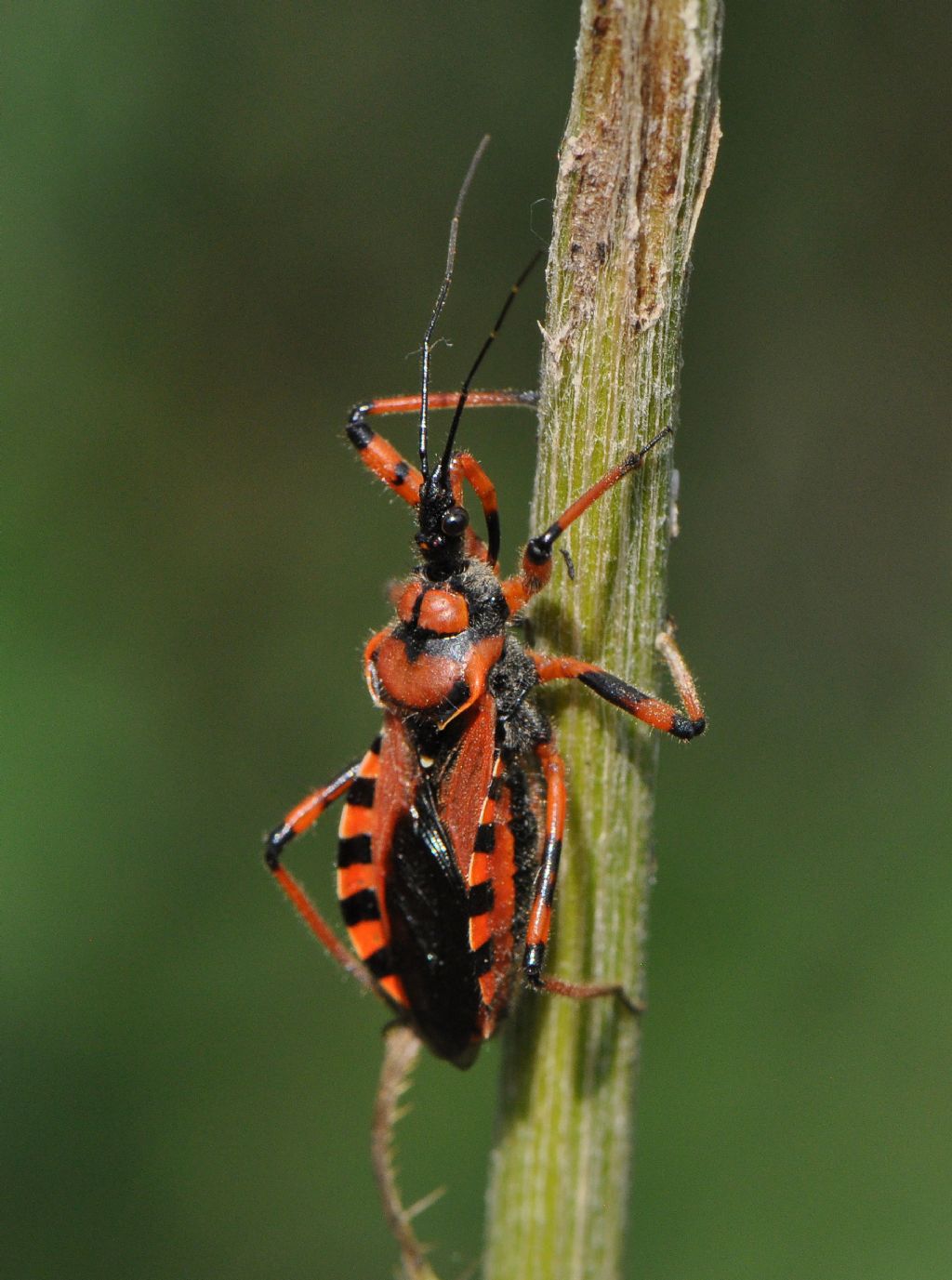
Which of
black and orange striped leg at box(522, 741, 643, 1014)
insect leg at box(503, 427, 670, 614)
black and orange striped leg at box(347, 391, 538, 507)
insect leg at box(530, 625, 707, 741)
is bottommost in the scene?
black and orange striped leg at box(522, 741, 643, 1014)

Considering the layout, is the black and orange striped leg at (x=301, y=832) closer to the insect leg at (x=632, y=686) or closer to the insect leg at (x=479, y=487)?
the insect leg at (x=479, y=487)

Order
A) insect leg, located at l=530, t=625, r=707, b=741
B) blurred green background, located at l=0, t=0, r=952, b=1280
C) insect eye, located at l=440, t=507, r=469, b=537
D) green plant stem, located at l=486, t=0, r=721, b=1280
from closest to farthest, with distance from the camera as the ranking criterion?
green plant stem, located at l=486, t=0, r=721, b=1280
insect leg, located at l=530, t=625, r=707, b=741
insect eye, located at l=440, t=507, r=469, b=537
blurred green background, located at l=0, t=0, r=952, b=1280

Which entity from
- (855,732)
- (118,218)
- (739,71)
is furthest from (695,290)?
(118,218)

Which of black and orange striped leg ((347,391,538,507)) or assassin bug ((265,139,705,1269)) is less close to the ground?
black and orange striped leg ((347,391,538,507))

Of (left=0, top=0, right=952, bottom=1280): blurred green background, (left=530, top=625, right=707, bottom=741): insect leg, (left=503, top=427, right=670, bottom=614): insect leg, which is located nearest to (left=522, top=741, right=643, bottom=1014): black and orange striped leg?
(left=530, top=625, right=707, bottom=741): insect leg

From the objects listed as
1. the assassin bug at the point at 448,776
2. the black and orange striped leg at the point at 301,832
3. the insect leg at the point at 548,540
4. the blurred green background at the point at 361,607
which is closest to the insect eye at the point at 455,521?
the assassin bug at the point at 448,776

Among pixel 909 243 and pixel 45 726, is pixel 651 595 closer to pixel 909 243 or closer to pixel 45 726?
pixel 45 726

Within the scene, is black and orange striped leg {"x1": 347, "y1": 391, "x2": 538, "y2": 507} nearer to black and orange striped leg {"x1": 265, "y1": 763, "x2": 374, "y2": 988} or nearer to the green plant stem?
the green plant stem
